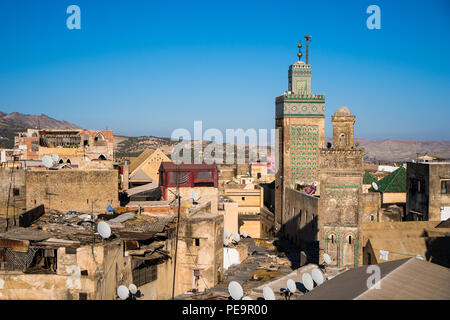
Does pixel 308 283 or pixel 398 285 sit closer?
pixel 398 285

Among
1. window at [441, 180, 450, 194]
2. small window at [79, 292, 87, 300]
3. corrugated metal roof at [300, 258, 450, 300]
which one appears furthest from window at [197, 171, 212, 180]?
corrugated metal roof at [300, 258, 450, 300]

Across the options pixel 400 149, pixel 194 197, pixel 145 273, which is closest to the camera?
pixel 145 273

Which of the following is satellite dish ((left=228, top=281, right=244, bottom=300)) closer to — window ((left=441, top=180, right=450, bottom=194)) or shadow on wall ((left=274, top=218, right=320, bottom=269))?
shadow on wall ((left=274, top=218, right=320, bottom=269))

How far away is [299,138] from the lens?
25172 millimetres

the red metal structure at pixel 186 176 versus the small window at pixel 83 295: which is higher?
the red metal structure at pixel 186 176

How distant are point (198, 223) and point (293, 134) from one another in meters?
12.4

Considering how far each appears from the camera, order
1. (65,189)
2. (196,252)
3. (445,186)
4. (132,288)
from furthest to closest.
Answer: (445,186) < (65,189) < (196,252) < (132,288)

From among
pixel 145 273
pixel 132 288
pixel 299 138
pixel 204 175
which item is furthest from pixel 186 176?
pixel 132 288

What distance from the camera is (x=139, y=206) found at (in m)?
15.6

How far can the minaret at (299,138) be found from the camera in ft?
82.1

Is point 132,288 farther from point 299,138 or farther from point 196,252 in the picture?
point 299,138

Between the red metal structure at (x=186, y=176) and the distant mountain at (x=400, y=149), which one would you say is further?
the distant mountain at (x=400, y=149)

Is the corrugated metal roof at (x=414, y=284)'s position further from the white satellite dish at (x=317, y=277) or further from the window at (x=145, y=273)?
the window at (x=145, y=273)

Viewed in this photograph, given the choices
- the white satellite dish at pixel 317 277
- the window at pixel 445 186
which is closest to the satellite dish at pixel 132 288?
the white satellite dish at pixel 317 277
